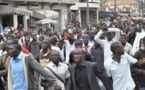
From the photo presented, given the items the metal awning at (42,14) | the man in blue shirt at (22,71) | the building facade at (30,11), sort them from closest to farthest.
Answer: the man in blue shirt at (22,71) < the building facade at (30,11) < the metal awning at (42,14)

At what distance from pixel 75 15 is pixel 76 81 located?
40.1 meters

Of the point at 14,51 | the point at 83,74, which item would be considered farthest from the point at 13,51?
the point at 83,74

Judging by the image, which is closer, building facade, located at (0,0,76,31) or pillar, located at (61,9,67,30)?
building facade, located at (0,0,76,31)

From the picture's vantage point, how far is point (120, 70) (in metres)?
6.71

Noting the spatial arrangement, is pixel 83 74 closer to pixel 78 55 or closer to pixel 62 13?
pixel 78 55

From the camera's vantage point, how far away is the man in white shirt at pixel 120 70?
6707 mm

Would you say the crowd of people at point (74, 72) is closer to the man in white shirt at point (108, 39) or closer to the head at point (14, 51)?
the head at point (14, 51)

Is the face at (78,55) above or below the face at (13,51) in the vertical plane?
below

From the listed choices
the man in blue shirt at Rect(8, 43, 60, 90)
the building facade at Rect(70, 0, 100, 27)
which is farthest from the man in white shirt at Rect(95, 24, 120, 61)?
the building facade at Rect(70, 0, 100, 27)

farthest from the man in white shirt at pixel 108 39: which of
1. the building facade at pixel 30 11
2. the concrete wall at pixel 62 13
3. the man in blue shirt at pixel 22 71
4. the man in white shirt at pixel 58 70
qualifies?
the concrete wall at pixel 62 13

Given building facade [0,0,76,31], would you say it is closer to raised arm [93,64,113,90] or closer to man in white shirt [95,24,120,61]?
man in white shirt [95,24,120,61]

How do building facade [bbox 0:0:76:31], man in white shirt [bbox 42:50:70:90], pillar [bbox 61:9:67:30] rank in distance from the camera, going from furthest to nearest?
pillar [bbox 61:9:67:30] < building facade [bbox 0:0:76:31] < man in white shirt [bbox 42:50:70:90]

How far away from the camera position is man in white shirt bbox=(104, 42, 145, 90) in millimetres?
6707

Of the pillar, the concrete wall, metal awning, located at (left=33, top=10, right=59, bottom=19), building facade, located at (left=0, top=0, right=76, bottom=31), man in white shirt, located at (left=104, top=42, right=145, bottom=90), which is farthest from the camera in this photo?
the pillar
